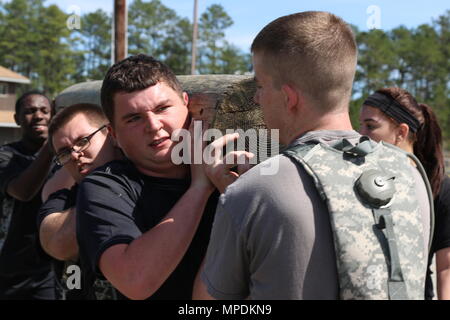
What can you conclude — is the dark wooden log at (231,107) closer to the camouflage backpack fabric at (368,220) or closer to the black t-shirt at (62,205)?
the camouflage backpack fabric at (368,220)

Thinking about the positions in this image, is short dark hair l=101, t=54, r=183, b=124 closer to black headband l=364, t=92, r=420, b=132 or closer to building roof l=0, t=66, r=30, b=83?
black headband l=364, t=92, r=420, b=132

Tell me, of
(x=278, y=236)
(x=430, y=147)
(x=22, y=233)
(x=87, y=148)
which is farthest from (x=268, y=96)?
(x=22, y=233)

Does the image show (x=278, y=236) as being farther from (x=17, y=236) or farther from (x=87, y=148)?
(x=17, y=236)

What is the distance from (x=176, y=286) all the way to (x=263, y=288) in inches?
21.2

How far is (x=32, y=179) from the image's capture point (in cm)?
407

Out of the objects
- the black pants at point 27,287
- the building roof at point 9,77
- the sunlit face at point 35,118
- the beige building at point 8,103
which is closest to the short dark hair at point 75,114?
the black pants at point 27,287

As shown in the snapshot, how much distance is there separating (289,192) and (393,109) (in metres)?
2.41

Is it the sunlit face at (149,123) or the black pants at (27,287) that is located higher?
the sunlit face at (149,123)

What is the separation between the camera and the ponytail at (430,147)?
3.26 metres

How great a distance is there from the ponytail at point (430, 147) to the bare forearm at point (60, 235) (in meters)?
2.04

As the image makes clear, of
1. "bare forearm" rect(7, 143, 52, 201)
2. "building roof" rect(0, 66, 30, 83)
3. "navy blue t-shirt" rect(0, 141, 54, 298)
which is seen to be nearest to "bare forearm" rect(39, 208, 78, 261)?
"bare forearm" rect(7, 143, 52, 201)

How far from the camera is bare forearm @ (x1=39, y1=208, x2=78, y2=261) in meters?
2.31

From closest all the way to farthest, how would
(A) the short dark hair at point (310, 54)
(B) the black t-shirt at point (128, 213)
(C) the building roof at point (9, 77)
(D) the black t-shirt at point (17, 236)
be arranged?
1. (A) the short dark hair at point (310, 54)
2. (B) the black t-shirt at point (128, 213)
3. (D) the black t-shirt at point (17, 236)
4. (C) the building roof at point (9, 77)

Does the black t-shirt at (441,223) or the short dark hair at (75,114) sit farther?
the black t-shirt at (441,223)
